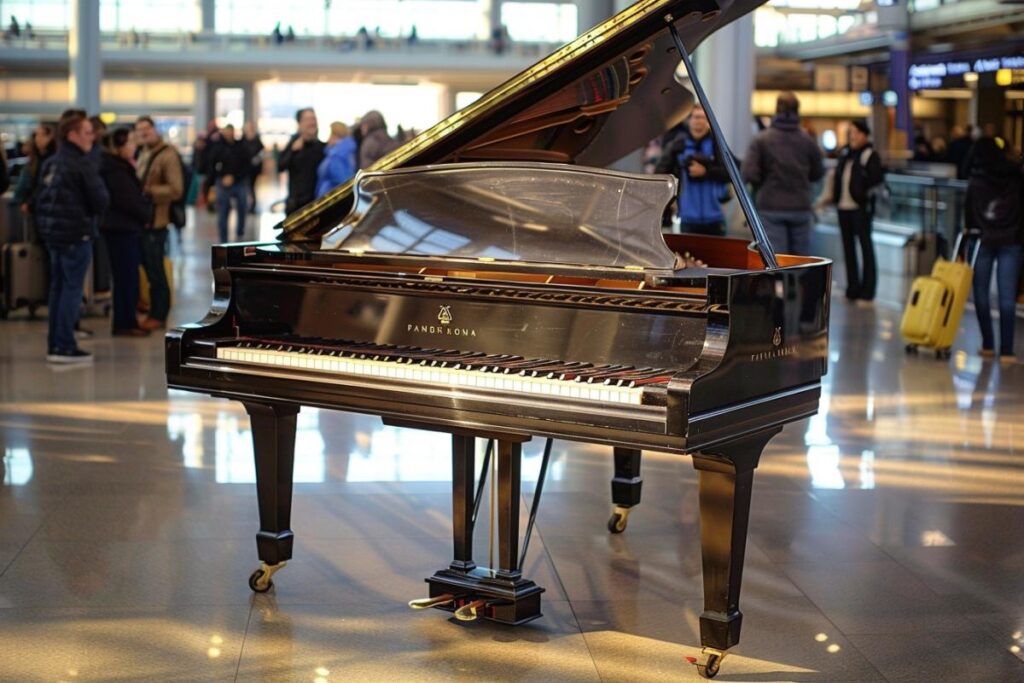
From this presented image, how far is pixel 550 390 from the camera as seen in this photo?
12.2ft

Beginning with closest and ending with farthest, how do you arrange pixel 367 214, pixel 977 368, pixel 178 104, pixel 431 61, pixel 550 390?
pixel 550 390 < pixel 367 214 < pixel 977 368 < pixel 431 61 < pixel 178 104

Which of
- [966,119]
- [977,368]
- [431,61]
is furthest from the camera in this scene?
[431,61]

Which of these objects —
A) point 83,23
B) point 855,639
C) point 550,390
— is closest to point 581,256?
point 550,390

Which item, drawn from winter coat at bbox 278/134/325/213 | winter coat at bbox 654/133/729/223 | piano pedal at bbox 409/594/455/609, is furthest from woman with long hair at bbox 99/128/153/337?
piano pedal at bbox 409/594/455/609

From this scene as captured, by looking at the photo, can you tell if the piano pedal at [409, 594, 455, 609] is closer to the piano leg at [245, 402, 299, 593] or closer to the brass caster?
the piano leg at [245, 402, 299, 593]

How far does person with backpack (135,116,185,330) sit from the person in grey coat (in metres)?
4.29

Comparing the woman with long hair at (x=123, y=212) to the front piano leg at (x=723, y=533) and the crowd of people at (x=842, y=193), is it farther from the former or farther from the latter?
the front piano leg at (x=723, y=533)

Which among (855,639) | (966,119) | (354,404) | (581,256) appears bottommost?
(855,639)

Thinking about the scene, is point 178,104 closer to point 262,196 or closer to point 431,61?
point 431,61

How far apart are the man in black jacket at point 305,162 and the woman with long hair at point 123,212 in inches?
103

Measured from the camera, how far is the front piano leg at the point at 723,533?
12.5 feet

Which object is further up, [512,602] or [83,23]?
[83,23]

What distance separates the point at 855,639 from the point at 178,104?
46353mm

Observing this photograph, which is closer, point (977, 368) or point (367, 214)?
point (367, 214)
